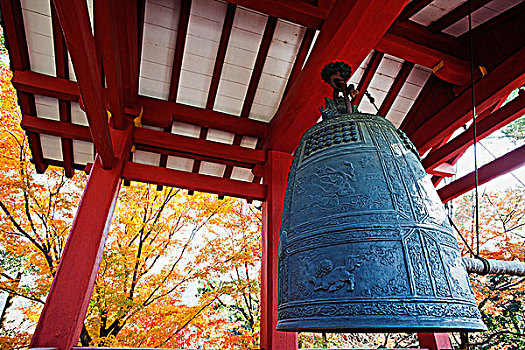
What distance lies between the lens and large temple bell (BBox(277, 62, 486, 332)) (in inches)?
40.6

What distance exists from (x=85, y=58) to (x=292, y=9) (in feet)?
5.59

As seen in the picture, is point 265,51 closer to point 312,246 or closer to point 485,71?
point 485,71

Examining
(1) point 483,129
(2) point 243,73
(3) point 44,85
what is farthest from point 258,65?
(1) point 483,129

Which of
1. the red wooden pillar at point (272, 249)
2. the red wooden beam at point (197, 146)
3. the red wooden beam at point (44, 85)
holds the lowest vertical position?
the red wooden pillar at point (272, 249)

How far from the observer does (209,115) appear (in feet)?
12.4

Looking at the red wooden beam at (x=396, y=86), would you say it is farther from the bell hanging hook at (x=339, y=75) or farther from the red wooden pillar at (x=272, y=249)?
the bell hanging hook at (x=339, y=75)

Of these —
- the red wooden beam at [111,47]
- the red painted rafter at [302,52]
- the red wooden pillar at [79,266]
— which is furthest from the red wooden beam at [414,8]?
the red wooden pillar at [79,266]

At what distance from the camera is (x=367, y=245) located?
3.64 feet

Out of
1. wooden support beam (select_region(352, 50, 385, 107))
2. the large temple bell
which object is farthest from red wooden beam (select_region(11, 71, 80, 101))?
wooden support beam (select_region(352, 50, 385, 107))

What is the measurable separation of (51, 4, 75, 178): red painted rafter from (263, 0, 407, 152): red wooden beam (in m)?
2.42

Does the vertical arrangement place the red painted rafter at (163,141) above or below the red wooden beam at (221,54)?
below

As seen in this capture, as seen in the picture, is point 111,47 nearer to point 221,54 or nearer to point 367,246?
point 221,54

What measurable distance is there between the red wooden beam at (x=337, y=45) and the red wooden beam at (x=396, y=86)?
1.28m

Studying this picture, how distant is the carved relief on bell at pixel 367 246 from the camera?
1.03 metres
